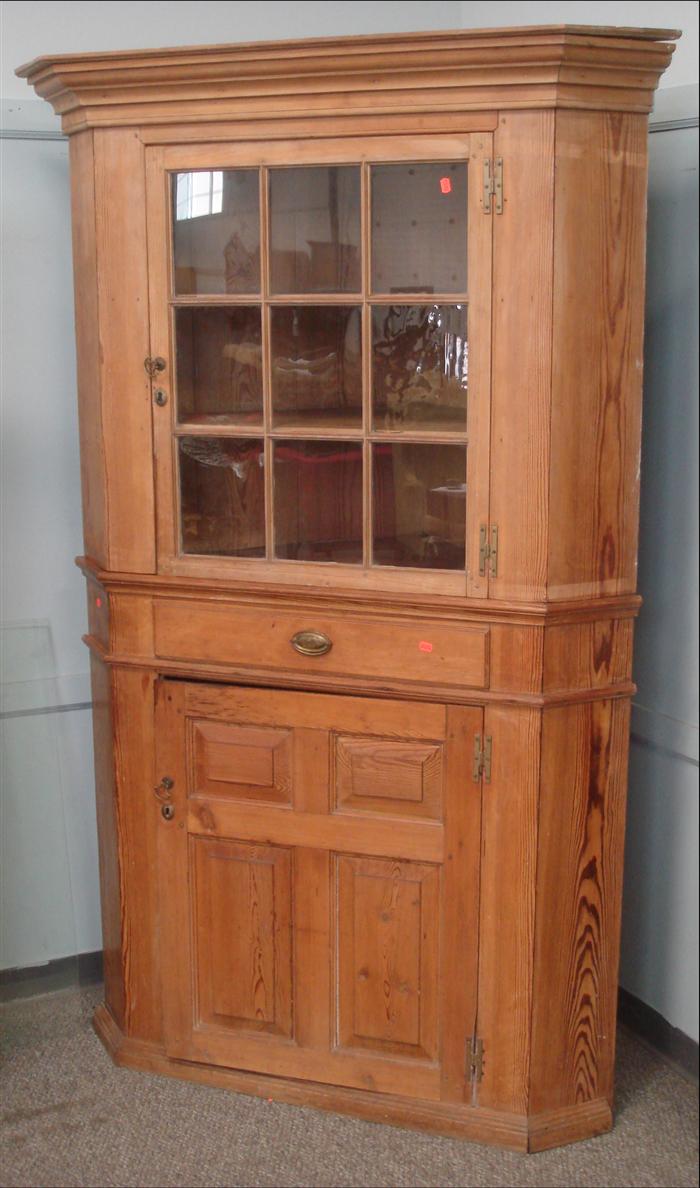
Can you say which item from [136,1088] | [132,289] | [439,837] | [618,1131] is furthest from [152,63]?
[618,1131]

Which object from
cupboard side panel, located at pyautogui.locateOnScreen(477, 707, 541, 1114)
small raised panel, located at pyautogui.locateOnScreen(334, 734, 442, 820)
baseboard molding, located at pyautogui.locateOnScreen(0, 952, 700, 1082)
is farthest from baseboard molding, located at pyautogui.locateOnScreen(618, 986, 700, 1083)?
small raised panel, located at pyautogui.locateOnScreen(334, 734, 442, 820)

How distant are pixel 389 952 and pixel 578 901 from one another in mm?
370

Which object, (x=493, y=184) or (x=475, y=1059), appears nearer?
(x=493, y=184)

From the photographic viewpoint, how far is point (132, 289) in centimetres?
226

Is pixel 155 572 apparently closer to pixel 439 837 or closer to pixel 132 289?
pixel 132 289

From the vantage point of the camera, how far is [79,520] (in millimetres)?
2793

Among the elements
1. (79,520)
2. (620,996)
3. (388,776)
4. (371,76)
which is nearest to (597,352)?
(371,76)

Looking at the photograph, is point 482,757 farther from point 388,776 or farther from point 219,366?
point 219,366

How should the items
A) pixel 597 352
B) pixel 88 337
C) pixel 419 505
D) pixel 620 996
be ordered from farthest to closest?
pixel 620 996
pixel 88 337
pixel 419 505
pixel 597 352

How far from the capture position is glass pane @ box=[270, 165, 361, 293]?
2.15 meters

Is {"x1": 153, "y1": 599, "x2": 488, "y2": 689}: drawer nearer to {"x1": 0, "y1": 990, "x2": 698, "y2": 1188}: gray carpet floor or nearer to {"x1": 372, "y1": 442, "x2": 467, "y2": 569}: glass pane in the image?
{"x1": 372, "y1": 442, "x2": 467, "y2": 569}: glass pane

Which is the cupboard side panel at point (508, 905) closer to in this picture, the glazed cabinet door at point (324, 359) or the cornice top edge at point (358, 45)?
the glazed cabinet door at point (324, 359)

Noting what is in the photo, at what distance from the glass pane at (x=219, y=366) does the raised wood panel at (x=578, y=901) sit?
787 mm

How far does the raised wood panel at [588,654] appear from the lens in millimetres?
2201
